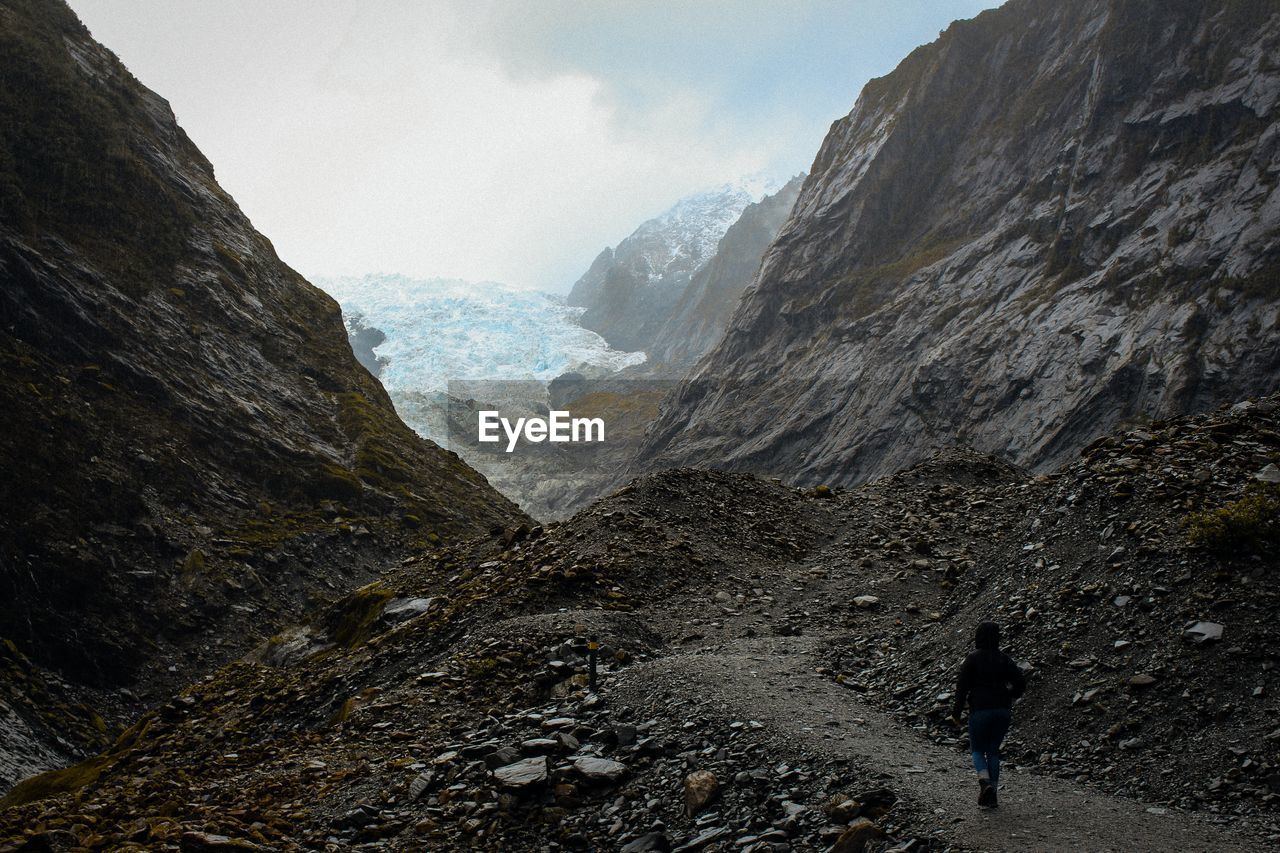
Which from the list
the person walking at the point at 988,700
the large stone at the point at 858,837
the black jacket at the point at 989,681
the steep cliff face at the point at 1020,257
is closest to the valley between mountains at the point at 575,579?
the large stone at the point at 858,837

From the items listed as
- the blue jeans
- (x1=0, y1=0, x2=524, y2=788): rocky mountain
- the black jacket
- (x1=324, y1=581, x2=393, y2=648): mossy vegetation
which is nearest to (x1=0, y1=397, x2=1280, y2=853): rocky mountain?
the blue jeans

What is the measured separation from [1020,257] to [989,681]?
110832 millimetres

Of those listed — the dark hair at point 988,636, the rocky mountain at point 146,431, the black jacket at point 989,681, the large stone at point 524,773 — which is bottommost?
the large stone at point 524,773

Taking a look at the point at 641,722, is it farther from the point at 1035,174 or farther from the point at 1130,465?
the point at 1035,174

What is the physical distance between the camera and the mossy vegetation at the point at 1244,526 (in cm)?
1240

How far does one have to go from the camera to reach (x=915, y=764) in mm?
11219

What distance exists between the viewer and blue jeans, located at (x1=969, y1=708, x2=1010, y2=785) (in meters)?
10.1

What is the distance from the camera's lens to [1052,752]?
11.6 meters

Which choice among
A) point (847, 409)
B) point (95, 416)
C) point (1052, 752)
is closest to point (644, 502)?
point (1052, 752)

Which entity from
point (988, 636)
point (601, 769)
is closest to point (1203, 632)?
point (988, 636)

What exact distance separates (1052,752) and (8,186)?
2090 inches

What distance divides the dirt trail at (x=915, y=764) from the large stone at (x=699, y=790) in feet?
4.31

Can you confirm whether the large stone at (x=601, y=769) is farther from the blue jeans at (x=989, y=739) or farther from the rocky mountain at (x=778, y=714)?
the blue jeans at (x=989, y=739)

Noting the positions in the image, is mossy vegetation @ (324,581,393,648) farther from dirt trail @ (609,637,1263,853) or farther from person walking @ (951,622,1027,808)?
person walking @ (951,622,1027,808)
